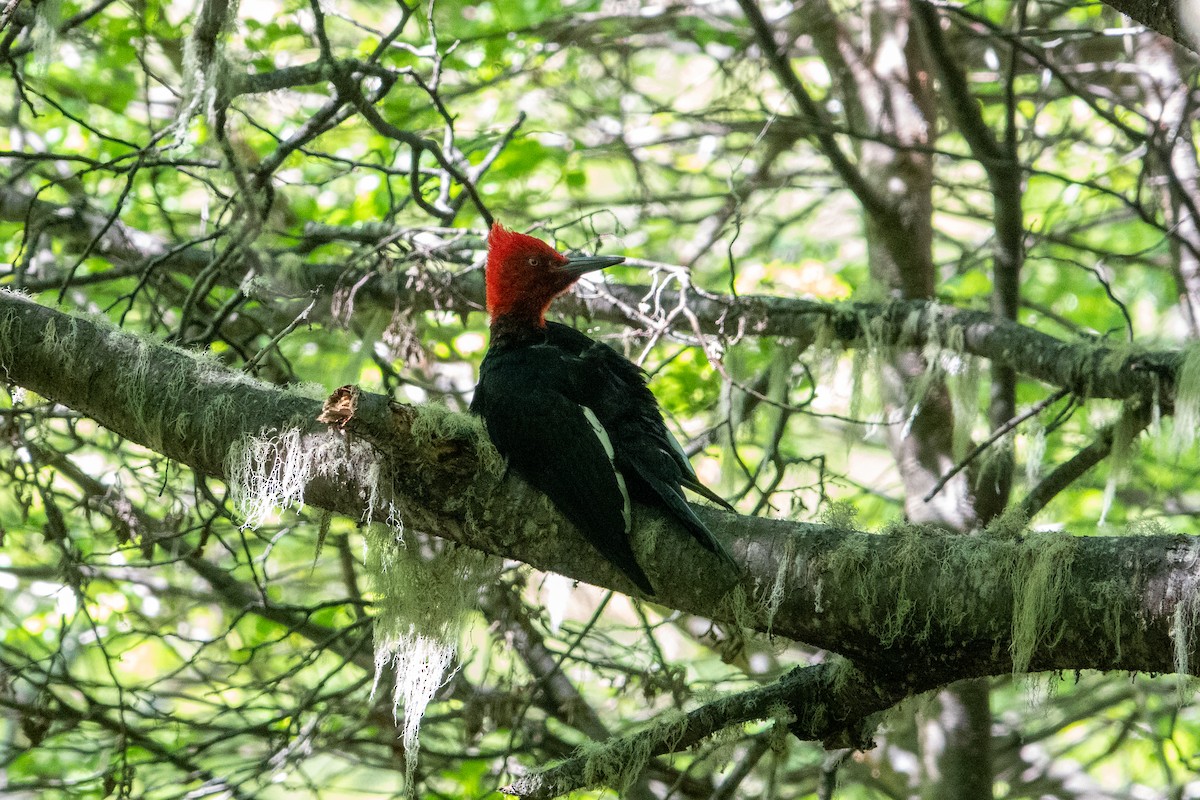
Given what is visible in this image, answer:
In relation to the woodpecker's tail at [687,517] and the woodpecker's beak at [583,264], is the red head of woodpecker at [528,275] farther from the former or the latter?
the woodpecker's tail at [687,517]

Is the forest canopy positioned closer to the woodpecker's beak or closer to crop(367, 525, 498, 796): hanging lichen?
crop(367, 525, 498, 796): hanging lichen

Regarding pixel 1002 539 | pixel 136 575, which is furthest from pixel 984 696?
pixel 136 575

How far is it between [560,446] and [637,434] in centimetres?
31

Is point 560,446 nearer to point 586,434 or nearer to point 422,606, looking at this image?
point 586,434

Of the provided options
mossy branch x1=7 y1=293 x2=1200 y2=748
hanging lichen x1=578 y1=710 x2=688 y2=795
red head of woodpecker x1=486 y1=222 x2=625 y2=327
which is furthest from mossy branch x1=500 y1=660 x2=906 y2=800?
red head of woodpecker x1=486 y1=222 x2=625 y2=327

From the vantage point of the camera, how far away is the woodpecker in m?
2.49

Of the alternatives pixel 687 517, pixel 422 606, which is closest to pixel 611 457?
pixel 687 517

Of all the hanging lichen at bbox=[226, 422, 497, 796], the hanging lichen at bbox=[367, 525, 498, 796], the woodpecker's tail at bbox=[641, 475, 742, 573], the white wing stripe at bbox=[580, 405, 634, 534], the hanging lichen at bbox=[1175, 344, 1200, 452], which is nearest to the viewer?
the woodpecker's tail at bbox=[641, 475, 742, 573]

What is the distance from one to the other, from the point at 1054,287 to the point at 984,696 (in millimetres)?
2933

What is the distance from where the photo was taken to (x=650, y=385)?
4941mm

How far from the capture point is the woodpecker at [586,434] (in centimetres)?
249

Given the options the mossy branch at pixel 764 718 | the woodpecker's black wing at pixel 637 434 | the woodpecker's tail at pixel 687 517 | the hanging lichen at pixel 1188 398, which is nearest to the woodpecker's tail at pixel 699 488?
the woodpecker's black wing at pixel 637 434

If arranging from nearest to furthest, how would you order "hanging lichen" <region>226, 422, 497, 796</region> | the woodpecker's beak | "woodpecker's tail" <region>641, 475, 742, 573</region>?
"woodpecker's tail" <region>641, 475, 742, 573</region> < "hanging lichen" <region>226, 422, 497, 796</region> < the woodpecker's beak

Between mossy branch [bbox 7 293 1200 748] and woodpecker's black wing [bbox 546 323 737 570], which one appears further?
woodpecker's black wing [bbox 546 323 737 570]
